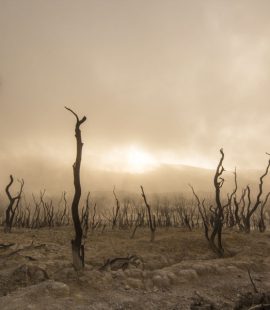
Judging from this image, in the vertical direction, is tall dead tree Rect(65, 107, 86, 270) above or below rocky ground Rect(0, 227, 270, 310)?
above

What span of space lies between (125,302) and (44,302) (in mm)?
1692

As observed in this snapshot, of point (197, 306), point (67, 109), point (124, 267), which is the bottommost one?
point (197, 306)

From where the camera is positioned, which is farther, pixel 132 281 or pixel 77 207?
pixel 77 207

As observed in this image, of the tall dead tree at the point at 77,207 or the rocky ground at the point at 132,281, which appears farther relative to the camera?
the tall dead tree at the point at 77,207

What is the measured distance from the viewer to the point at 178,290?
839 cm

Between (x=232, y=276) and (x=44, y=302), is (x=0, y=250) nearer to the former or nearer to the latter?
(x=44, y=302)

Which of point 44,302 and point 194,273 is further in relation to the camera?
point 194,273

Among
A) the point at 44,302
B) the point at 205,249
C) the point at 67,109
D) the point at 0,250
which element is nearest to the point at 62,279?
the point at 44,302

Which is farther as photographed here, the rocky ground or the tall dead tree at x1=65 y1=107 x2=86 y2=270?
the tall dead tree at x1=65 y1=107 x2=86 y2=270

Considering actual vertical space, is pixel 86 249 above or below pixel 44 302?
above

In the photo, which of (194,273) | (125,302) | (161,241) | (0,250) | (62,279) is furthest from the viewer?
(161,241)

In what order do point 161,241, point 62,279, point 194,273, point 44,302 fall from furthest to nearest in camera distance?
point 161,241
point 194,273
point 62,279
point 44,302

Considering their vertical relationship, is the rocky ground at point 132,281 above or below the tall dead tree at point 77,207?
below

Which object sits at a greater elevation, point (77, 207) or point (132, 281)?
point (77, 207)
